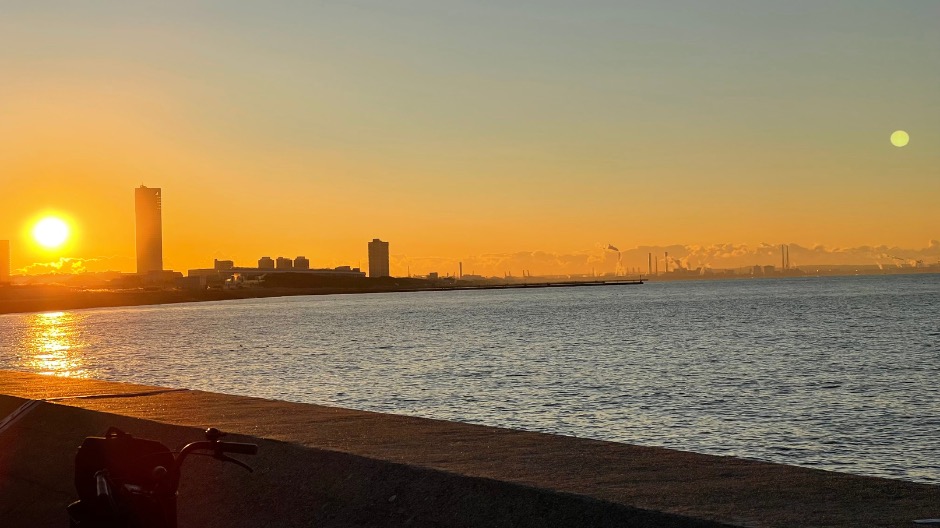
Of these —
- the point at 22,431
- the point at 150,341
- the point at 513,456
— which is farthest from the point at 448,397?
the point at 150,341

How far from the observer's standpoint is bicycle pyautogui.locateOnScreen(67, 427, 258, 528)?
5.71 meters

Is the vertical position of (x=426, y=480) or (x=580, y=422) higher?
(x=426, y=480)

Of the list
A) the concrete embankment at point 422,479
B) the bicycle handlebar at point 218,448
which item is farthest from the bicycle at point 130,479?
the concrete embankment at point 422,479

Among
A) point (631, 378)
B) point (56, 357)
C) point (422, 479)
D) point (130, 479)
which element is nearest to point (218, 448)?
point (130, 479)

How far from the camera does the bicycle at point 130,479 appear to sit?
5715mm

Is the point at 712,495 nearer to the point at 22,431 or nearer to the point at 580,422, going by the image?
the point at 22,431

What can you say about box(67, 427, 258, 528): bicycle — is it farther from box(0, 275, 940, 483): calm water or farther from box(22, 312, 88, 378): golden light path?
box(22, 312, 88, 378): golden light path

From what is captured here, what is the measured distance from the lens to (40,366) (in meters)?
57.2

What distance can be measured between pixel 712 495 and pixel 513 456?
2143 mm

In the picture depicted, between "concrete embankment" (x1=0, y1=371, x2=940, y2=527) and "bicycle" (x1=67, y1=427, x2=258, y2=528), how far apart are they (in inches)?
98.4

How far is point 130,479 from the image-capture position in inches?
229

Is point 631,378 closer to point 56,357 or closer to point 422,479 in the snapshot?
point 422,479

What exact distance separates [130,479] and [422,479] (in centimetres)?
287

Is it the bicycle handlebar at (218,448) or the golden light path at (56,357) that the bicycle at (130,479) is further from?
the golden light path at (56,357)
